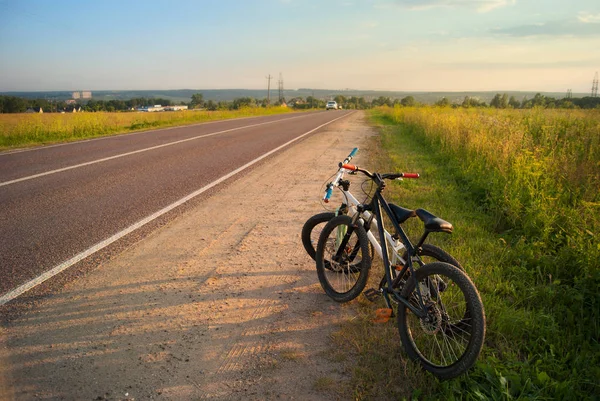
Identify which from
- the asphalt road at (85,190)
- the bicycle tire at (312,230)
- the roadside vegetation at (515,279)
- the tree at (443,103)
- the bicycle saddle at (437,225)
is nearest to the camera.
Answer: the roadside vegetation at (515,279)

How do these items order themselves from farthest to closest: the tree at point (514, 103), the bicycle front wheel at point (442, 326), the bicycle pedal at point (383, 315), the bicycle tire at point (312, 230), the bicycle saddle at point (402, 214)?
the tree at point (514, 103) → the bicycle tire at point (312, 230) → the bicycle pedal at point (383, 315) → the bicycle saddle at point (402, 214) → the bicycle front wheel at point (442, 326)

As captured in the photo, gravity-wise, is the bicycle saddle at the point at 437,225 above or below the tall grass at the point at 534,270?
above

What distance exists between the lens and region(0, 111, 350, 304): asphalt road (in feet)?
15.1

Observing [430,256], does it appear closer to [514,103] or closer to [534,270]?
[534,270]

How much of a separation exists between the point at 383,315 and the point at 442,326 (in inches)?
23.3

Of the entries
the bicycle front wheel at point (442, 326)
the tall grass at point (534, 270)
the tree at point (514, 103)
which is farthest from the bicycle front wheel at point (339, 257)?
the tree at point (514, 103)

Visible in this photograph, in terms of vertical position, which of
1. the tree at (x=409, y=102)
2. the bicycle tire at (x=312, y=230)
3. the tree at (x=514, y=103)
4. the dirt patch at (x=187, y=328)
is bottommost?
the dirt patch at (x=187, y=328)

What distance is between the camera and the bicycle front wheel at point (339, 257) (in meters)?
3.73

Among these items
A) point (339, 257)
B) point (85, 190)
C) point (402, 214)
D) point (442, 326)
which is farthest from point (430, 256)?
point (85, 190)

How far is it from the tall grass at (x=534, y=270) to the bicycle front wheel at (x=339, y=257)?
1123mm

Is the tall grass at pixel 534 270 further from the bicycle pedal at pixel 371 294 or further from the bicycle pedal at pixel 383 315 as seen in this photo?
the bicycle pedal at pixel 371 294

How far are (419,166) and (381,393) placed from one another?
→ 7634mm

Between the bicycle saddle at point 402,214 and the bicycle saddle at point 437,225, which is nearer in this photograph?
the bicycle saddle at point 437,225

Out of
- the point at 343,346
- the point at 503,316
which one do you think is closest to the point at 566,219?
the point at 503,316
